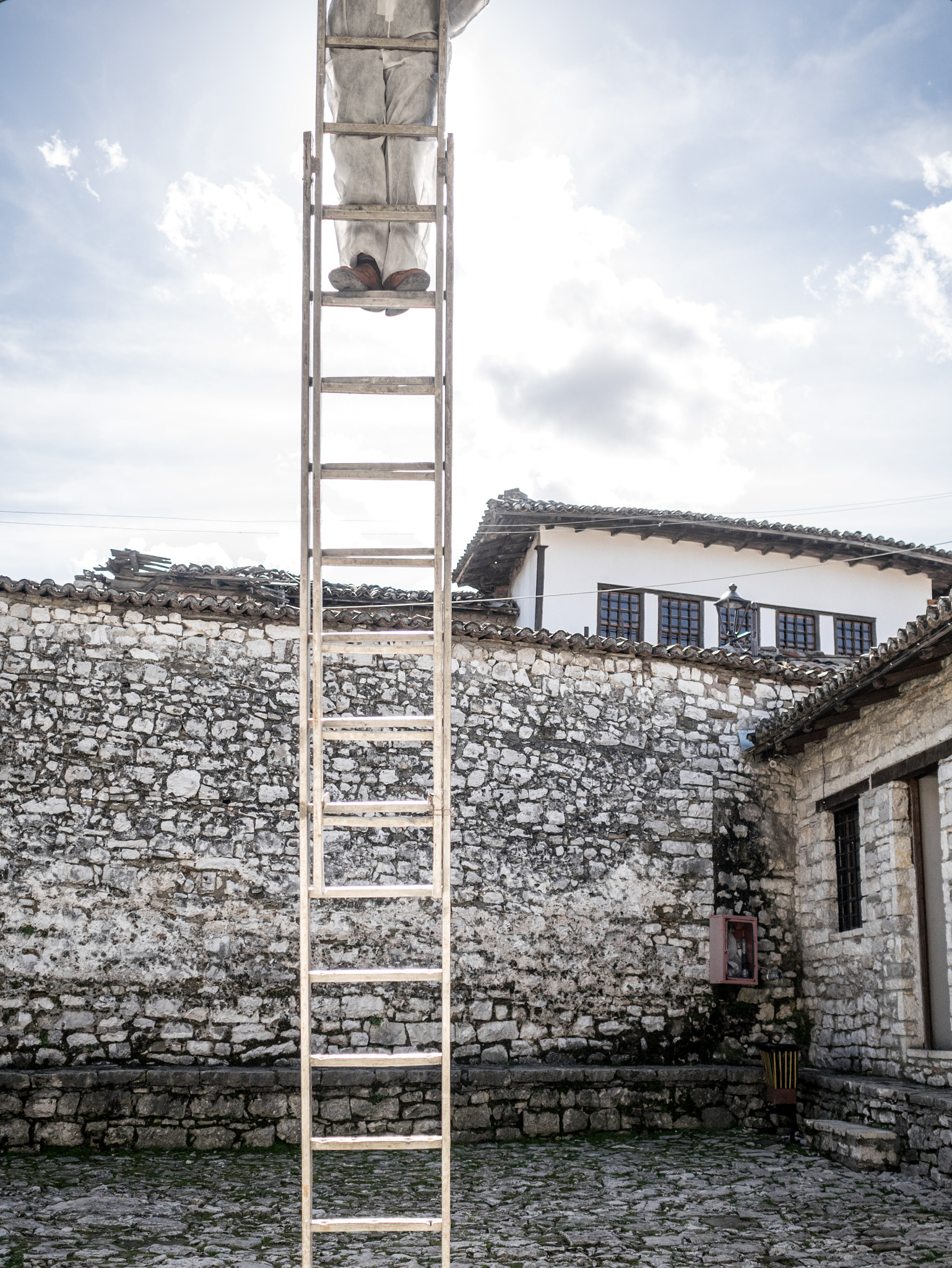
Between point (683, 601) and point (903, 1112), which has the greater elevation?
point (683, 601)

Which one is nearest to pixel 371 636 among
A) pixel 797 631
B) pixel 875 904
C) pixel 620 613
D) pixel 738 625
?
pixel 875 904

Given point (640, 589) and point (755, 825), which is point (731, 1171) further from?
point (640, 589)

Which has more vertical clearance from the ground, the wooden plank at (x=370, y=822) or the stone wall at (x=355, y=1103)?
the wooden plank at (x=370, y=822)

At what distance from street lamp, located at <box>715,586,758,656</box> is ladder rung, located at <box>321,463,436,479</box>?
38.2ft

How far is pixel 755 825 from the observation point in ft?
32.3

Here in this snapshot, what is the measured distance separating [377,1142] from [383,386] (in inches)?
91.0

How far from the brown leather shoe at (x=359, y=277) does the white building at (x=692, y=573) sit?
11358mm

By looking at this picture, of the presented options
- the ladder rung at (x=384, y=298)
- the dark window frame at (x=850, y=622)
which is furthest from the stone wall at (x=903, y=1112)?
the dark window frame at (x=850, y=622)

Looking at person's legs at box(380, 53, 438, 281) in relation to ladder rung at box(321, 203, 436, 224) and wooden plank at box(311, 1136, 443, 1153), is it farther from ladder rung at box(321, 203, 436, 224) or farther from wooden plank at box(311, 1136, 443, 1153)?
wooden plank at box(311, 1136, 443, 1153)

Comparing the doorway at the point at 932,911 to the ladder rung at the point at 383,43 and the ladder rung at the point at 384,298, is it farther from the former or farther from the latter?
the ladder rung at the point at 383,43

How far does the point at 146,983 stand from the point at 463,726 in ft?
10.5

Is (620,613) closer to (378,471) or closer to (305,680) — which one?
(378,471)

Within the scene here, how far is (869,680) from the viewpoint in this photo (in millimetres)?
7684

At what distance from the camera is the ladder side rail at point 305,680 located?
10.3 feet
